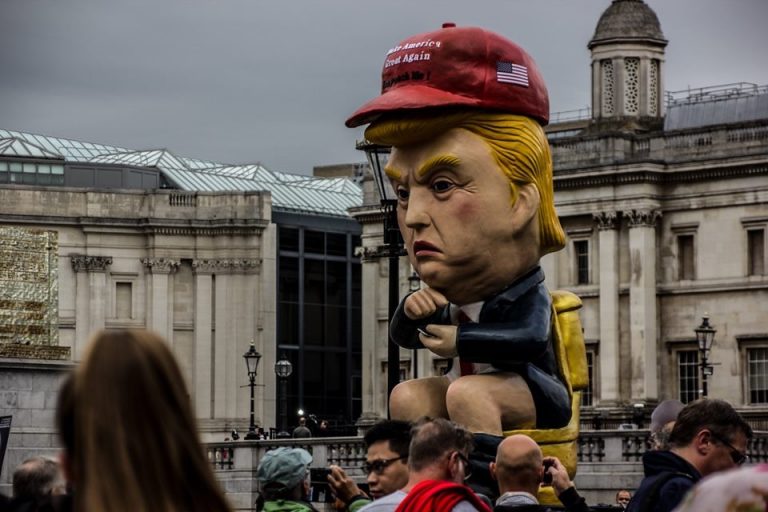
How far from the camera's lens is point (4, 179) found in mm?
77438

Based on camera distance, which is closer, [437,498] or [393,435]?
[437,498]

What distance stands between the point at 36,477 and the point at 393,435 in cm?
272

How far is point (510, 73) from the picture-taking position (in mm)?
15820

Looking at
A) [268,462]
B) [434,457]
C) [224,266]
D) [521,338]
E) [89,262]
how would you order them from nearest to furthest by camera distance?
[434,457] → [268,462] → [521,338] → [89,262] → [224,266]

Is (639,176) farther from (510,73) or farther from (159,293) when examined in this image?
(510,73)

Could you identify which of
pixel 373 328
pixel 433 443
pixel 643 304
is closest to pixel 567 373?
pixel 433 443

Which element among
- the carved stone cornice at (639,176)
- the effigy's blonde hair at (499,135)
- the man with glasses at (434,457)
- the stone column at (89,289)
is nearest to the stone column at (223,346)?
the stone column at (89,289)

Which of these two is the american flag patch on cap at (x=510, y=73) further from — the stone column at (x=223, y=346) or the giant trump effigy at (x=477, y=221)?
the stone column at (x=223, y=346)

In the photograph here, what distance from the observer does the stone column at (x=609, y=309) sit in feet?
226

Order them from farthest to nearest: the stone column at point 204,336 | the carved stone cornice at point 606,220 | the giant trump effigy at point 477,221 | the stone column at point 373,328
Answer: the stone column at point 373,328 < the stone column at point 204,336 < the carved stone cornice at point 606,220 < the giant trump effigy at point 477,221

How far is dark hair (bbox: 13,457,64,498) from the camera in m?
8.66

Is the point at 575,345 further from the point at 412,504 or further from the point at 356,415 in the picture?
the point at 356,415

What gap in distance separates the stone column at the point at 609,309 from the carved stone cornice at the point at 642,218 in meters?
0.65

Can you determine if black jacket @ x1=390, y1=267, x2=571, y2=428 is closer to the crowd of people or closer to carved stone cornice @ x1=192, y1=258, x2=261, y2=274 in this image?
the crowd of people
